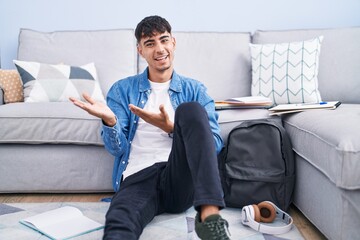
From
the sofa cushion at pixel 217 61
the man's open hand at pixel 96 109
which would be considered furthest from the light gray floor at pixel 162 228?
the sofa cushion at pixel 217 61

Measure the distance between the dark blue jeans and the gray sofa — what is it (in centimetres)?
43

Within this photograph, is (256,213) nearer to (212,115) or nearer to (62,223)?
(212,115)

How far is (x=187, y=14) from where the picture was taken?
2742 millimetres

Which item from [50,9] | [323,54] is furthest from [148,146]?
[50,9]

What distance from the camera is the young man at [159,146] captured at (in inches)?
45.5

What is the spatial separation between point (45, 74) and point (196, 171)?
1.36m

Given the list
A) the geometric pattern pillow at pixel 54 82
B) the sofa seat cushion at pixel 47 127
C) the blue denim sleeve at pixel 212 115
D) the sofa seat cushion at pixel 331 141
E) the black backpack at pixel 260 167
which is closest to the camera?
the sofa seat cushion at pixel 331 141

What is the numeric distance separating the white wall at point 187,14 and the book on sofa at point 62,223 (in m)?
1.54

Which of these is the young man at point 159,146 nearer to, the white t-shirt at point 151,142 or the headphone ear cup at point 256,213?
the white t-shirt at point 151,142

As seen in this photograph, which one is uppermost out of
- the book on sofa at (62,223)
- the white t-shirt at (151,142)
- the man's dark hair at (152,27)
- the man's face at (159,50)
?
the man's dark hair at (152,27)

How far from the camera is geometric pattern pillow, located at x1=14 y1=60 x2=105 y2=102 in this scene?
2.15 meters

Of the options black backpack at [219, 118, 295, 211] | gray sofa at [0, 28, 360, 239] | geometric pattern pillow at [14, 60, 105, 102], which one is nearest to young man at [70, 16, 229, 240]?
black backpack at [219, 118, 295, 211]

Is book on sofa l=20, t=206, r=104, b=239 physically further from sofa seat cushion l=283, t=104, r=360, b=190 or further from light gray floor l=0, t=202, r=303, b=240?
sofa seat cushion l=283, t=104, r=360, b=190

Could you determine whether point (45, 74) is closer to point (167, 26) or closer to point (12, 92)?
point (12, 92)
